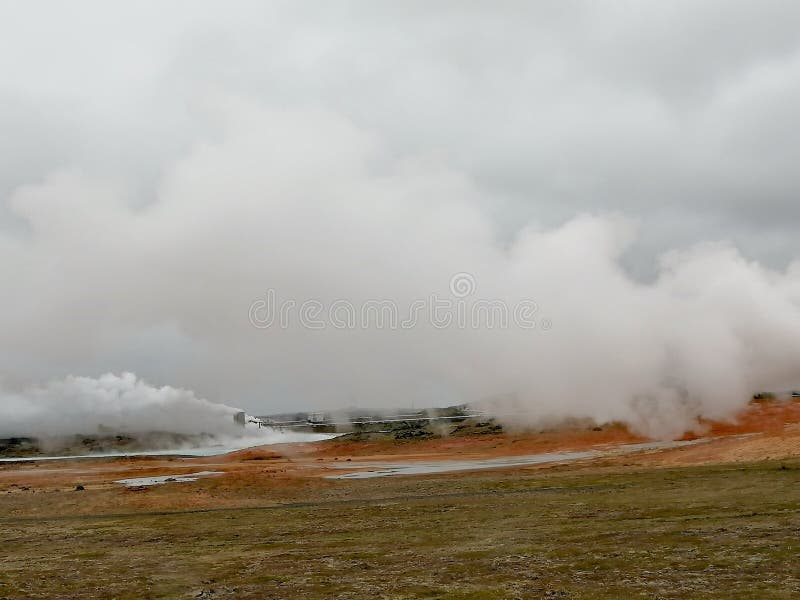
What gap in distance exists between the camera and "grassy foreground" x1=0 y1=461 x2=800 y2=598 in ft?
63.2

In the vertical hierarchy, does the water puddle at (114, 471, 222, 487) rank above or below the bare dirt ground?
below

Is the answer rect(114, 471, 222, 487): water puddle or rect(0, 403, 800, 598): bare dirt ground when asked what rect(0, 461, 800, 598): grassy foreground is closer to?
Result: rect(0, 403, 800, 598): bare dirt ground

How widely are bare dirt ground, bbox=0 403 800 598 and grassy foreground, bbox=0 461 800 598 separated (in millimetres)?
98

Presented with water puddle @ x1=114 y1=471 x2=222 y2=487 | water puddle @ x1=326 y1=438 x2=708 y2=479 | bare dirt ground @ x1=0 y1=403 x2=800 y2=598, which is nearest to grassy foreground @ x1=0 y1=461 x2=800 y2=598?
bare dirt ground @ x1=0 y1=403 x2=800 y2=598

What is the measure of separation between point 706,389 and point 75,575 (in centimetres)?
12436

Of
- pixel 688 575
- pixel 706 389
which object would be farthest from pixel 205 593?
pixel 706 389

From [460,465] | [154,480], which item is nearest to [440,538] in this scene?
[154,480]

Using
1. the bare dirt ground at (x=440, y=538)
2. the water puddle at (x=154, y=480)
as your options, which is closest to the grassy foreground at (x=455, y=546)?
the bare dirt ground at (x=440, y=538)

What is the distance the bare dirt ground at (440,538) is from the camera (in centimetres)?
1962

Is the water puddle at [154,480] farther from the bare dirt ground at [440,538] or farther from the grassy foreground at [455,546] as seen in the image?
the grassy foreground at [455,546]

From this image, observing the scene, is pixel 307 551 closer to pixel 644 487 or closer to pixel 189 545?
pixel 189 545

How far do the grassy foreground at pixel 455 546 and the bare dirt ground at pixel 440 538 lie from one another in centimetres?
10

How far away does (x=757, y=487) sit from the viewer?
37031mm

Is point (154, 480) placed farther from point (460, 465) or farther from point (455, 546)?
point (455, 546)
